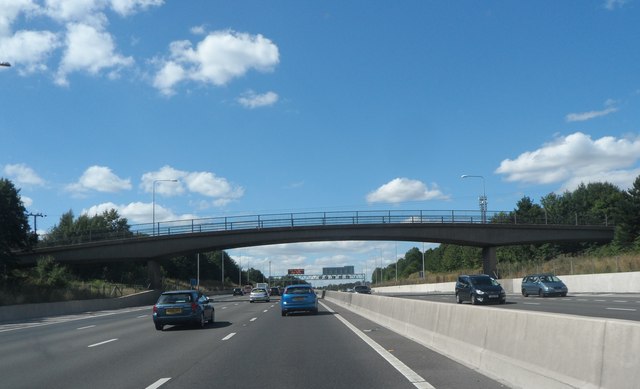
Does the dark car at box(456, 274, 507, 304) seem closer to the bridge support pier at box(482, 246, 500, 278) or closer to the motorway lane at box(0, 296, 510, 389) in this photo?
the motorway lane at box(0, 296, 510, 389)

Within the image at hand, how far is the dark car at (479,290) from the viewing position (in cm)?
3212

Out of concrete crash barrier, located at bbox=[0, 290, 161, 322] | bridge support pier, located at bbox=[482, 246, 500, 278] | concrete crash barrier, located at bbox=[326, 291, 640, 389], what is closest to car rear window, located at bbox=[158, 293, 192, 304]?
concrete crash barrier, located at bbox=[326, 291, 640, 389]

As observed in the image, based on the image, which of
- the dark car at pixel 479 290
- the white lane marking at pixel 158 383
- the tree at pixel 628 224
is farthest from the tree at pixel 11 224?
the tree at pixel 628 224

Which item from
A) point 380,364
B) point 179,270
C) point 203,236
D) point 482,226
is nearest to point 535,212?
point 482,226

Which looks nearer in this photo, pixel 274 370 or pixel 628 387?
pixel 628 387

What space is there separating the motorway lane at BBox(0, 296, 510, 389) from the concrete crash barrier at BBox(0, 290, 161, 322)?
59.5ft

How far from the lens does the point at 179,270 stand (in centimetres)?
13400

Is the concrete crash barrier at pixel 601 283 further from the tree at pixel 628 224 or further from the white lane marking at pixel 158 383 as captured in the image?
the white lane marking at pixel 158 383

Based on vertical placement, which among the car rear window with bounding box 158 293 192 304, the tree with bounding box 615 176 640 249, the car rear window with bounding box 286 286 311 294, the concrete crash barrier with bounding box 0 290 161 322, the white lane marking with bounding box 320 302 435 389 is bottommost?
the concrete crash barrier with bounding box 0 290 161 322

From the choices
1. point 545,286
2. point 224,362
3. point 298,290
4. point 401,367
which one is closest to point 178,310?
point 298,290

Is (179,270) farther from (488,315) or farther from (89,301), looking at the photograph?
(488,315)

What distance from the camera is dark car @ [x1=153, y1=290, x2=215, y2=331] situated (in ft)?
73.4

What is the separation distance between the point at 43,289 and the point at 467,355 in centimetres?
4699

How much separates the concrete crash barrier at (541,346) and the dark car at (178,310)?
442 inches
